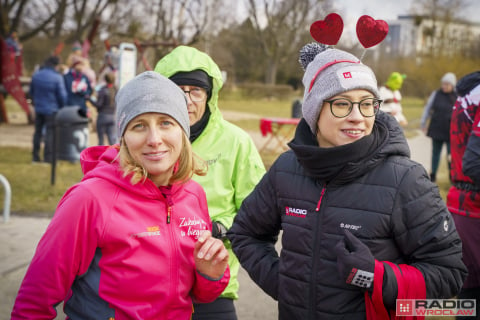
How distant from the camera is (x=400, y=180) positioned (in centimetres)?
197

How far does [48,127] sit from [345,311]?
9.79m

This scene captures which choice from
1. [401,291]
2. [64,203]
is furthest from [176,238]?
[401,291]

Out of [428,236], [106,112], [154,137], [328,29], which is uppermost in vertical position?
[328,29]

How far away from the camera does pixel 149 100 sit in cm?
210

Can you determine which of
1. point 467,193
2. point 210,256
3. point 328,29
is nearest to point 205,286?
point 210,256

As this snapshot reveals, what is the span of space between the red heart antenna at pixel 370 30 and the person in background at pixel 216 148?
99cm

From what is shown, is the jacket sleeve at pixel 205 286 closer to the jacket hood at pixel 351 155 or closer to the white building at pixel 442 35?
the jacket hood at pixel 351 155

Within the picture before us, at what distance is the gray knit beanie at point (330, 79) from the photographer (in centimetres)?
206

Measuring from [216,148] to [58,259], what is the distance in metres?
1.33

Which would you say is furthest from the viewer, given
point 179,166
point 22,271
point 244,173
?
point 22,271

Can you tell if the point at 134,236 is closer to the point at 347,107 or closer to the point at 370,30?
the point at 347,107

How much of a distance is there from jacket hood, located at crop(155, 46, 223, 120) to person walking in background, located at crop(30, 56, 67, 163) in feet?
26.7

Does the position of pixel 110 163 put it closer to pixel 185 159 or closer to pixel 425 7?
pixel 185 159

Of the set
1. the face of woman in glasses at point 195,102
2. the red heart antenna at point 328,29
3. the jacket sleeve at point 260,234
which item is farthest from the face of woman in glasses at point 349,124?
the face of woman in glasses at point 195,102
